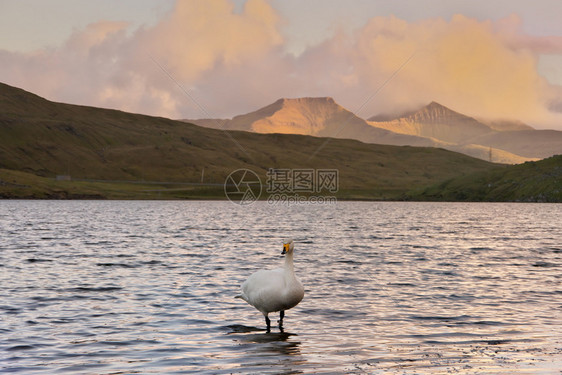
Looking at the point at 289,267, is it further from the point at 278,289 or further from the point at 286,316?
the point at 286,316

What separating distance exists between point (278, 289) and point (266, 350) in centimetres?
268

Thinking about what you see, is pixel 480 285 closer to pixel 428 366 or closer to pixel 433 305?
pixel 433 305

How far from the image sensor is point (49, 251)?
4631 centimetres

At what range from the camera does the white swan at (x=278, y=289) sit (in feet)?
65.6

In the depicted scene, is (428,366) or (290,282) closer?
(428,366)

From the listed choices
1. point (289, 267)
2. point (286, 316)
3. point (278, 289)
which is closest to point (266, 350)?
point (278, 289)

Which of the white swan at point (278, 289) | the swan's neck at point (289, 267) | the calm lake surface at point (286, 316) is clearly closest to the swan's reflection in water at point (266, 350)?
the calm lake surface at point (286, 316)

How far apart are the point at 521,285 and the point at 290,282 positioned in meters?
14.8

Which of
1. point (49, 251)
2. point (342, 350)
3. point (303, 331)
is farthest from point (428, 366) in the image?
point (49, 251)

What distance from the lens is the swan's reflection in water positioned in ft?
52.1

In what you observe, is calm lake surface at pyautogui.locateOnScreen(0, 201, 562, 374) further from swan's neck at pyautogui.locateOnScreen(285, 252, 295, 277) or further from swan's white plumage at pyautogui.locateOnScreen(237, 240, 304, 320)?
swan's neck at pyautogui.locateOnScreen(285, 252, 295, 277)

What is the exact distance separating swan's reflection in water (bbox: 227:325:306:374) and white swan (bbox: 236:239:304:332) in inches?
33.6

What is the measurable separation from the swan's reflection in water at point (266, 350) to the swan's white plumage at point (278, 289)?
88 centimetres

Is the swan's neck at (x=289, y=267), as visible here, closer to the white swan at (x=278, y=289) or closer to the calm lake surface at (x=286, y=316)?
the white swan at (x=278, y=289)
